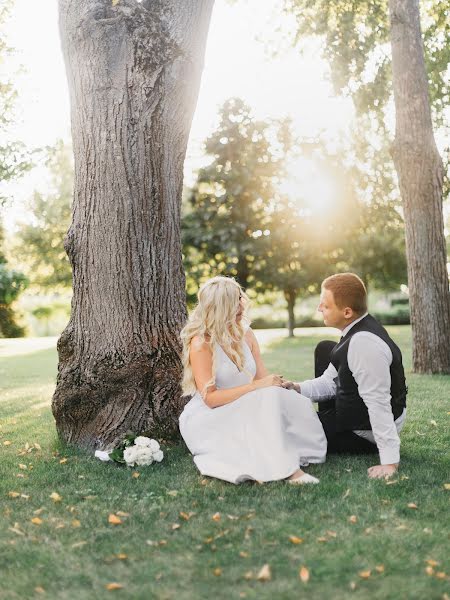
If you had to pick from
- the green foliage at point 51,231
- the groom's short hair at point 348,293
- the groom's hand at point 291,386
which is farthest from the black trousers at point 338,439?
the green foliage at point 51,231

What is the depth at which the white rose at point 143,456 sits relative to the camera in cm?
554

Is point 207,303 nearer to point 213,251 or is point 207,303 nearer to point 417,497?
point 417,497

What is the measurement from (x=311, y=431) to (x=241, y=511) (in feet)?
3.93

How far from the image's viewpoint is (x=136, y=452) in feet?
18.2

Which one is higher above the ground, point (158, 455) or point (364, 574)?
point (158, 455)

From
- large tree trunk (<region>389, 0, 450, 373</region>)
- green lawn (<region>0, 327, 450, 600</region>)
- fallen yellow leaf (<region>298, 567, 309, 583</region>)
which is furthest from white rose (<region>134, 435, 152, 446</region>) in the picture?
large tree trunk (<region>389, 0, 450, 373</region>)

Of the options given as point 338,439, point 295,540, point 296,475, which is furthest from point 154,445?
point 295,540

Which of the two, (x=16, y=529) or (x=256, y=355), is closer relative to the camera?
(x=16, y=529)

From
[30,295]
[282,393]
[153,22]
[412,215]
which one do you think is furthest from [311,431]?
[30,295]

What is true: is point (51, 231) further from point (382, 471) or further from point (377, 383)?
point (382, 471)

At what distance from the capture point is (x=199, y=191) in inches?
1166

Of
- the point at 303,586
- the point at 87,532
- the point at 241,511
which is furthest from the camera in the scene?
the point at 241,511

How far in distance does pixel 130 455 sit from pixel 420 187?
8.55 meters

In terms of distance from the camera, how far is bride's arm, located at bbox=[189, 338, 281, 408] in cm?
523
